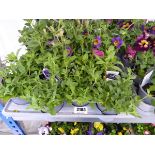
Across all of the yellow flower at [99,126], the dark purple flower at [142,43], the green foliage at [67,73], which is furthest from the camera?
the yellow flower at [99,126]

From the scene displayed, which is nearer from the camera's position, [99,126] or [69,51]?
[69,51]

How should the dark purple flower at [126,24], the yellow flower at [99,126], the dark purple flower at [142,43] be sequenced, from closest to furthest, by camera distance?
the dark purple flower at [142,43]
the dark purple flower at [126,24]
the yellow flower at [99,126]

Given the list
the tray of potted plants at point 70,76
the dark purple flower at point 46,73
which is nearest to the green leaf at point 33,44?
the tray of potted plants at point 70,76

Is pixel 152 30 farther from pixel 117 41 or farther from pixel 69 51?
pixel 69 51

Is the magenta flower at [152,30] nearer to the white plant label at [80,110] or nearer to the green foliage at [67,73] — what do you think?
the green foliage at [67,73]

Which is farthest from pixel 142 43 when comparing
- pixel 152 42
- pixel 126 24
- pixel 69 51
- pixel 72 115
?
pixel 72 115

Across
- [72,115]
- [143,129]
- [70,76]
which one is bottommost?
[143,129]

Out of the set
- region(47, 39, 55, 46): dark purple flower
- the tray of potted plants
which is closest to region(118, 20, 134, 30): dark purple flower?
the tray of potted plants

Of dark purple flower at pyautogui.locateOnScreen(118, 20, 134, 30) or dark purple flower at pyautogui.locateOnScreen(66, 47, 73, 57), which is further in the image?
dark purple flower at pyautogui.locateOnScreen(118, 20, 134, 30)

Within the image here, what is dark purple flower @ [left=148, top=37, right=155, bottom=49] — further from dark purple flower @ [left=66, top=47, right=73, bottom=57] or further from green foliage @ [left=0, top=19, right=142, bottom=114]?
dark purple flower @ [left=66, top=47, right=73, bottom=57]

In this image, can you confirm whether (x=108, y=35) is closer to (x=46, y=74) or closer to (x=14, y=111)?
(x=46, y=74)
